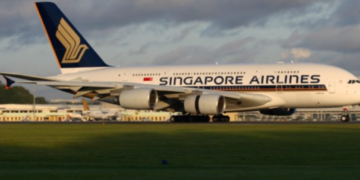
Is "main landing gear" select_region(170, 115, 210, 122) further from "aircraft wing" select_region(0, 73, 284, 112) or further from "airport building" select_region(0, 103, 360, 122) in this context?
"airport building" select_region(0, 103, 360, 122)

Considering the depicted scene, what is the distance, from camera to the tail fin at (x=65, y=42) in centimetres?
5662

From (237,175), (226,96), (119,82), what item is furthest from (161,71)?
(237,175)

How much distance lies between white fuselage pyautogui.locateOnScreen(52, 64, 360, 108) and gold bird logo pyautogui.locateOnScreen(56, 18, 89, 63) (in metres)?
8.00

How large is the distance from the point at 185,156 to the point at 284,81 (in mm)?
27884

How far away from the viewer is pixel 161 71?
54156 mm

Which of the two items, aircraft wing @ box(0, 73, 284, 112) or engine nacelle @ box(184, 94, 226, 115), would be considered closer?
engine nacelle @ box(184, 94, 226, 115)

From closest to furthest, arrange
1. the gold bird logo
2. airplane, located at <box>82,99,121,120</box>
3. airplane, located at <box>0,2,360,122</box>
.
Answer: airplane, located at <box>0,2,360,122</box>
the gold bird logo
airplane, located at <box>82,99,121,120</box>

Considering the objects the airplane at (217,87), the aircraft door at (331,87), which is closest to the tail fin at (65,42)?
the airplane at (217,87)

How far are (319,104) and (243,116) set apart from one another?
37.7 meters

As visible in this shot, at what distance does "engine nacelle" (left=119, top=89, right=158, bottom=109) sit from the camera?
47.8 meters

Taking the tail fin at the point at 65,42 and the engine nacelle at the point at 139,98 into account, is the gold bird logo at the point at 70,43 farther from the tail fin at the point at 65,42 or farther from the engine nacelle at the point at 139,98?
the engine nacelle at the point at 139,98

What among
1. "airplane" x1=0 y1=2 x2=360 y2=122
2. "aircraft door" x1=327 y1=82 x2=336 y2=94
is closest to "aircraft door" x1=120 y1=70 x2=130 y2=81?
"airplane" x1=0 y1=2 x2=360 y2=122

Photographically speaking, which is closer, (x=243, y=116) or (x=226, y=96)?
(x=226, y=96)

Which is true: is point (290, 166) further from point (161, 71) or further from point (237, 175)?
point (161, 71)
